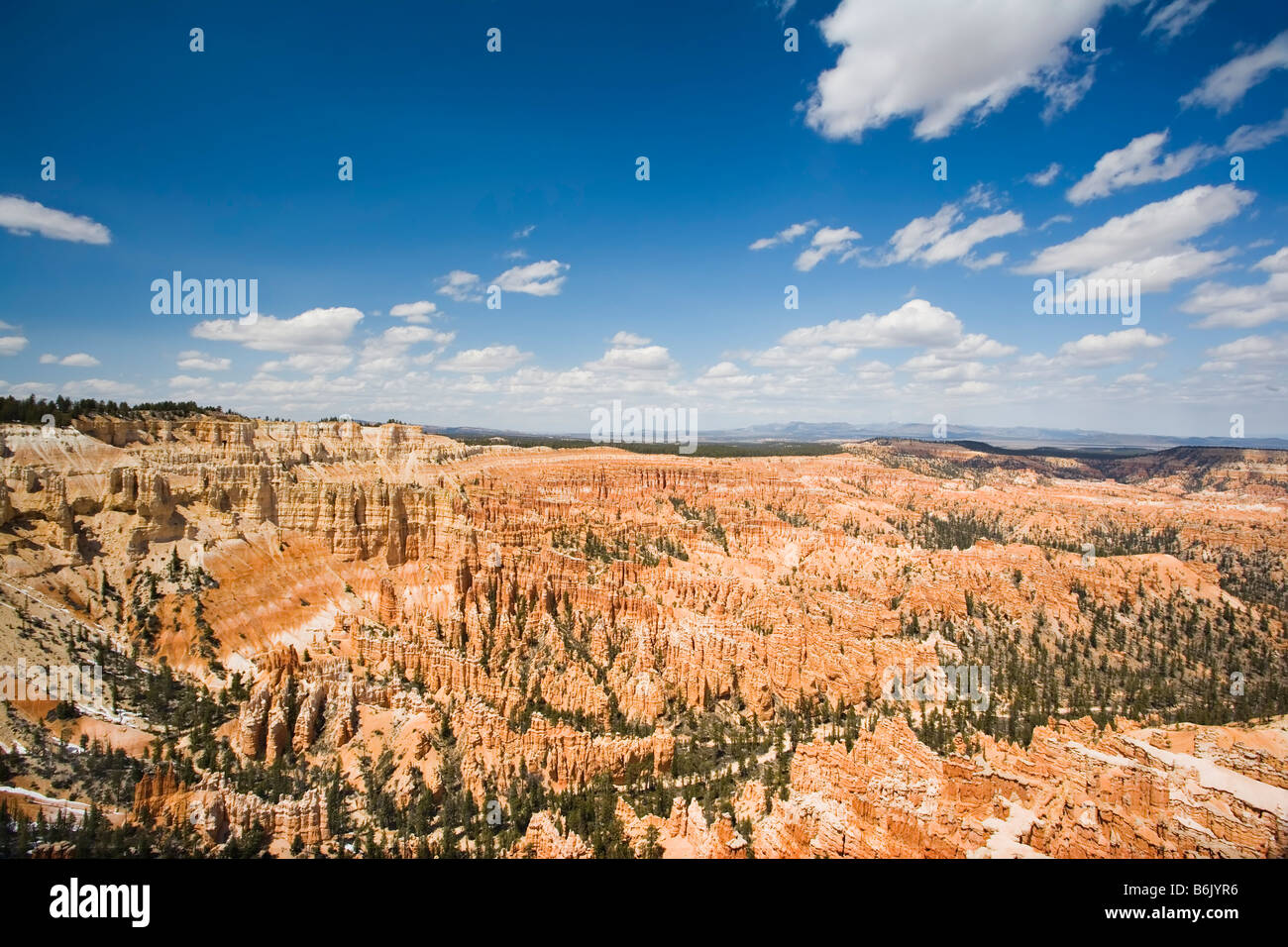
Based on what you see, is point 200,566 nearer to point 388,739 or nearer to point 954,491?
point 388,739

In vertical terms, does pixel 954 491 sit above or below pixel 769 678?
above

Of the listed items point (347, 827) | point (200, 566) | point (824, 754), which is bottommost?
point (347, 827)

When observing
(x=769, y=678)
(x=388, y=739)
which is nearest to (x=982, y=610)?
(x=769, y=678)

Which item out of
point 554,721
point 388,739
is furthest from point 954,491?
point 388,739
